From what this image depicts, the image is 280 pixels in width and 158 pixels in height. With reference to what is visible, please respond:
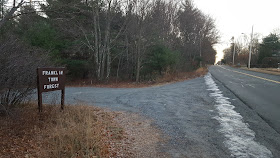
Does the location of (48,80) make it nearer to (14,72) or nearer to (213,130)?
(14,72)

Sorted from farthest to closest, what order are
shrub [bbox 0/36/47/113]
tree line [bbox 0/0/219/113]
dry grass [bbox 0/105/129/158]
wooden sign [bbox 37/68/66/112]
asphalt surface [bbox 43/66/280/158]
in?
tree line [bbox 0/0/219/113] → wooden sign [bbox 37/68/66/112] → shrub [bbox 0/36/47/113] → asphalt surface [bbox 43/66/280/158] → dry grass [bbox 0/105/129/158]

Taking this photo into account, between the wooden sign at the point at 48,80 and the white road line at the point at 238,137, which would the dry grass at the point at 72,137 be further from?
the white road line at the point at 238,137

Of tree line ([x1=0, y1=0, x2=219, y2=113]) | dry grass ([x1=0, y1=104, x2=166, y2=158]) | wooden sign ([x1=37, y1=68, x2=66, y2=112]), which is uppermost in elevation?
tree line ([x1=0, y1=0, x2=219, y2=113])

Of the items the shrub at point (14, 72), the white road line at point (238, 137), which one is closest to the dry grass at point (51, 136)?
the shrub at point (14, 72)

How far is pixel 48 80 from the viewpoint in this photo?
642 cm

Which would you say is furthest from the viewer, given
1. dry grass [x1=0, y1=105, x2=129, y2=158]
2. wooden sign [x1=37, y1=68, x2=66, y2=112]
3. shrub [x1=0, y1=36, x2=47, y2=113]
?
wooden sign [x1=37, y1=68, x2=66, y2=112]

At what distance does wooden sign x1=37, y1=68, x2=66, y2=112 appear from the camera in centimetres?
600

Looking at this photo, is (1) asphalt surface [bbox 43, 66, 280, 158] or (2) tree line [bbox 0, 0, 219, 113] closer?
(1) asphalt surface [bbox 43, 66, 280, 158]

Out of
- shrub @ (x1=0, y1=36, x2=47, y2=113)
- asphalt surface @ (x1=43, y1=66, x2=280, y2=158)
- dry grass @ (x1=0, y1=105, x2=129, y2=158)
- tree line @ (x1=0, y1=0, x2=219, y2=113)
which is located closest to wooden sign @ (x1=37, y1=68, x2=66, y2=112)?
shrub @ (x1=0, y1=36, x2=47, y2=113)

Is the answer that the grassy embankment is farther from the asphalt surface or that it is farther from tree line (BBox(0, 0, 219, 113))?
tree line (BBox(0, 0, 219, 113))

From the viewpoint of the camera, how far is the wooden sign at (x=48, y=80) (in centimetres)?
600

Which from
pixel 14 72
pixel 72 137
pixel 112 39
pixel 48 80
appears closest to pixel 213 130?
pixel 72 137

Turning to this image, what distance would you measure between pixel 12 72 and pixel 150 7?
17829 millimetres

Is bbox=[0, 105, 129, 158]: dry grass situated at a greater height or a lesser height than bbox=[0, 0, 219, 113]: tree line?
lesser
